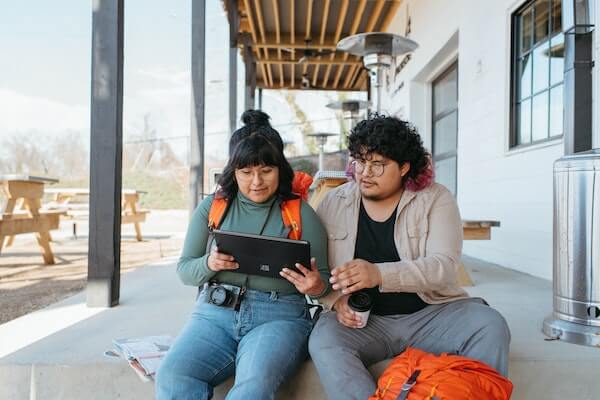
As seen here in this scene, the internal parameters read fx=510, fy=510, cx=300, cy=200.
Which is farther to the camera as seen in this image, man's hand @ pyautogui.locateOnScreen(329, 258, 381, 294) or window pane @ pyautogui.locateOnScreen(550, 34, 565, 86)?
window pane @ pyautogui.locateOnScreen(550, 34, 565, 86)

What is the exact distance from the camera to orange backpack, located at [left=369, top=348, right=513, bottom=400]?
130 centimetres

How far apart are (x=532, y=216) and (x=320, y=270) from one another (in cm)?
247

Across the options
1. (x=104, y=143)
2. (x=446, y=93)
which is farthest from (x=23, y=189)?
(x=446, y=93)

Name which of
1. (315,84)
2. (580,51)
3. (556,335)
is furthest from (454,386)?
(315,84)

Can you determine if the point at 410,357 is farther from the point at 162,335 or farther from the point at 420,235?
the point at 162,335

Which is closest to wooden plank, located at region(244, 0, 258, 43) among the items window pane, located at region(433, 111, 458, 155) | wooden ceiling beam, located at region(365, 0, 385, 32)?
wooden ceiling beam, located at region(365, 0, 385, 32)

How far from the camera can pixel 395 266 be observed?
1607 mm

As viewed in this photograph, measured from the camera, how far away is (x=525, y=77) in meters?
4.01

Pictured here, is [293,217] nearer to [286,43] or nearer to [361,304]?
[361,304]

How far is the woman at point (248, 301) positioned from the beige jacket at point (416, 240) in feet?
0.25

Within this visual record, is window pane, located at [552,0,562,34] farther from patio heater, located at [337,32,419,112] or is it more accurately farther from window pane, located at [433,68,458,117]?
window pane, located at [433,68,458,117]

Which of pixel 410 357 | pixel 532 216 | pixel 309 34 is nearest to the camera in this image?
pixel 410 357

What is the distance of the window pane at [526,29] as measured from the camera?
3.96m

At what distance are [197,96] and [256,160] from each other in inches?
135
